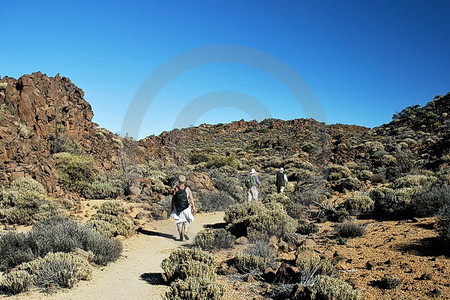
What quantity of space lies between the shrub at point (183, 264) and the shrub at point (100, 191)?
9.16 meters

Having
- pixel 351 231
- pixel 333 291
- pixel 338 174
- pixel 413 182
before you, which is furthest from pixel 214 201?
pixel 338 174

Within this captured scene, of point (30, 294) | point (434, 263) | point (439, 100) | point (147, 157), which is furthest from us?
point (439, 100)

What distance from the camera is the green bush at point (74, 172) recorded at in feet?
44.2

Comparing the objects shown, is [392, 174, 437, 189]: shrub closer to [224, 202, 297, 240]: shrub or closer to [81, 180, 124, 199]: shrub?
[224, 202, 297, 240]: shrub

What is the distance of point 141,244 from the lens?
8023 mm

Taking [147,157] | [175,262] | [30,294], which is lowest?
[30,294]

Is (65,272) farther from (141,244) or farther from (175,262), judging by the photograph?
(141,244)

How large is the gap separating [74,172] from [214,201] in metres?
6.44

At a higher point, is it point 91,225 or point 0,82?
point 0,82

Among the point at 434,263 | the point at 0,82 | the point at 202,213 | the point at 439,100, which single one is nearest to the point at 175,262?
the point at 434,263

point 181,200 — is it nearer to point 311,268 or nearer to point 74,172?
point 311,268

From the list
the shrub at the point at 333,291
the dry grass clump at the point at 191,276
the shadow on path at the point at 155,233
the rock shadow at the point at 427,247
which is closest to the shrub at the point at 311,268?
the shrub at the point at 333,291

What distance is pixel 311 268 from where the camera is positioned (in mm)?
5141

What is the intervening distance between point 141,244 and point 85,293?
3.34 meters
